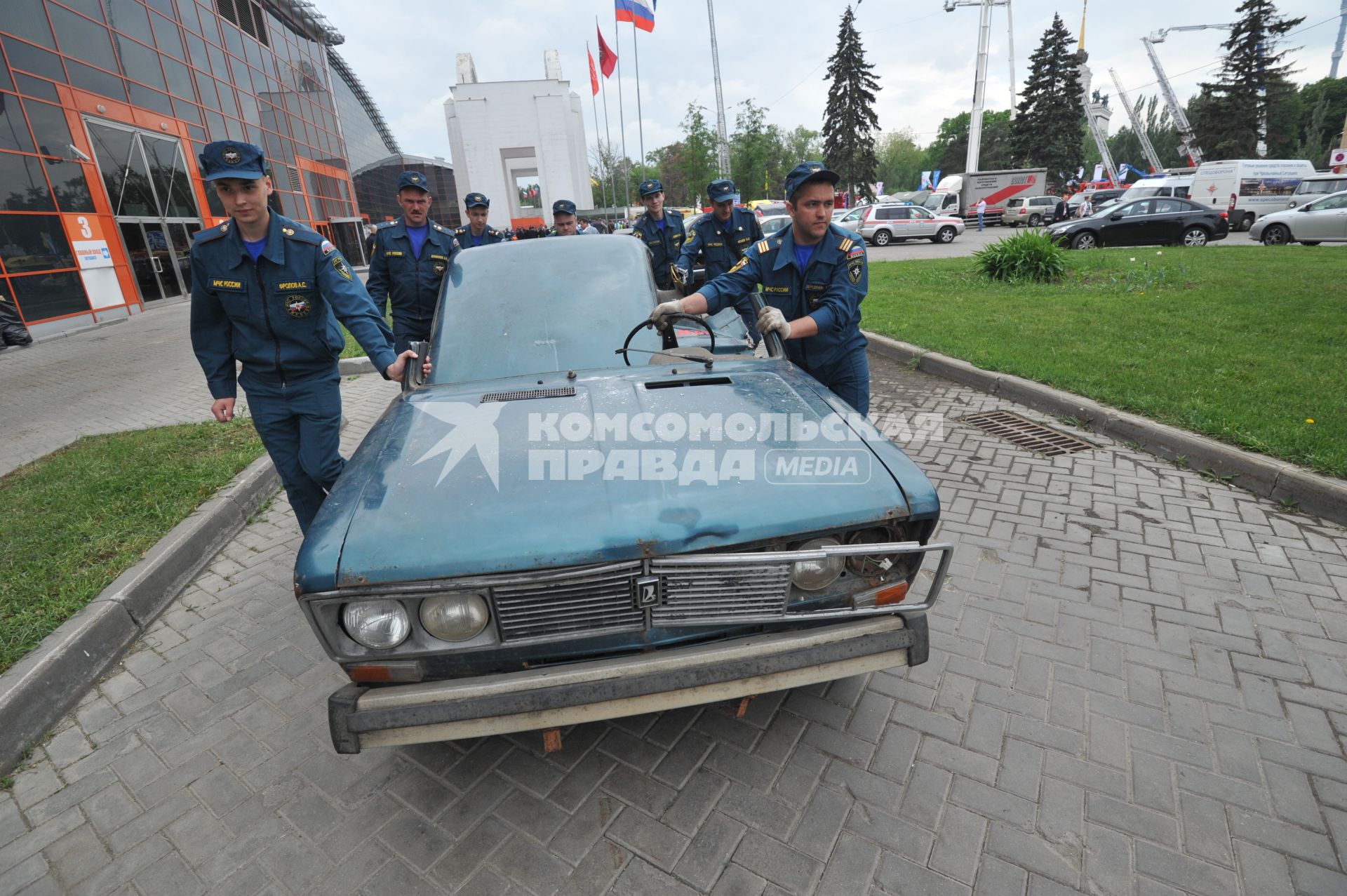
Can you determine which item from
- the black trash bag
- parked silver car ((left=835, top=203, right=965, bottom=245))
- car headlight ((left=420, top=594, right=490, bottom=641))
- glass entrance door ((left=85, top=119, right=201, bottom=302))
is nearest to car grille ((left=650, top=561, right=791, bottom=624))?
car headlight ((left=420, top=594, right=490, bottom=641))

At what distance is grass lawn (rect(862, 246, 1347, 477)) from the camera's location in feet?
15.3

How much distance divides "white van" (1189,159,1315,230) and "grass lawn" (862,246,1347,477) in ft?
42.1

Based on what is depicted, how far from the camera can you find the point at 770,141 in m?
59.5

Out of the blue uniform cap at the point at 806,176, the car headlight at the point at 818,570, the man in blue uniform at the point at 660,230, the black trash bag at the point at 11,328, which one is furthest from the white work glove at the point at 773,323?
the black trash bag at the point at 11,328

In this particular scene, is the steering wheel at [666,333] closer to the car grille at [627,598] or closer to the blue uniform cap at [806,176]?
the blue uniform cap at [806,176]

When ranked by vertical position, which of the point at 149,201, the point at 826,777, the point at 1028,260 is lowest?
the point at 826,777

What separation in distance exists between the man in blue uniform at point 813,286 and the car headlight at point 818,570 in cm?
139

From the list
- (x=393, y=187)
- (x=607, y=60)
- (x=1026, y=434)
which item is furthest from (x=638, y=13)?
(x=393, y=187)

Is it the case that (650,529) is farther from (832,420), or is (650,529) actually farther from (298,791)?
(298,791)

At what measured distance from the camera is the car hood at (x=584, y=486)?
69.7 inches

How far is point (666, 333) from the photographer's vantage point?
3.10 m

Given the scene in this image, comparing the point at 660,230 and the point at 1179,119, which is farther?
the point at 1179,119

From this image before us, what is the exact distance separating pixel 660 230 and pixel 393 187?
6122cm

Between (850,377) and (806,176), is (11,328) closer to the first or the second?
(806,176)
